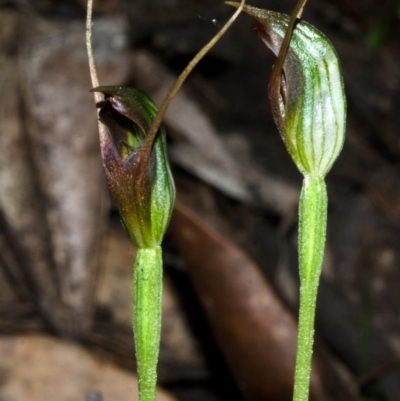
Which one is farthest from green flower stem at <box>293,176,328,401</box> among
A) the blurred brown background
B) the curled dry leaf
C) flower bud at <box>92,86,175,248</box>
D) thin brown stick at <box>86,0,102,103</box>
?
the curled dry leaf

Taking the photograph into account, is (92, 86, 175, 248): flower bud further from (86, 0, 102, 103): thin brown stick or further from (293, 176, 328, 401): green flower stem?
(293, 176, 328, 401): green flower stem

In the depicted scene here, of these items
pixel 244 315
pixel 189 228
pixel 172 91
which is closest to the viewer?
pixel 172 91

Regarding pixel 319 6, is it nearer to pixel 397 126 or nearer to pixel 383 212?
pixel 397 126

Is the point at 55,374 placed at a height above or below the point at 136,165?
below

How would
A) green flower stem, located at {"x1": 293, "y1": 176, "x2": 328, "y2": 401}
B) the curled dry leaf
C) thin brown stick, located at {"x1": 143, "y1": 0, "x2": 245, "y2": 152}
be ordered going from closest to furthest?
thin brown stick, located at {"x1": 143, "y1": 0, "x2": 245, "y2": 152} < green flower stem, located at {"x1": 293, "y1": 176, "x2": 328, "y2": 401} < the curled dry leaf

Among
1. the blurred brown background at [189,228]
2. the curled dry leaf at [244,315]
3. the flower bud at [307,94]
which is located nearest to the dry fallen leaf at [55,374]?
the blurred brown background at [189,228]

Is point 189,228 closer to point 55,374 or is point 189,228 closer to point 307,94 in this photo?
point 55,374

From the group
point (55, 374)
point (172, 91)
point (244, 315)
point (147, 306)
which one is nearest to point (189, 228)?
point (244, 315)

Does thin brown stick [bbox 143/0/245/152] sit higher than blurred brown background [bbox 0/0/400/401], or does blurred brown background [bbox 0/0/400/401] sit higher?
thin brown stick [bbox 143/0/245/152]
